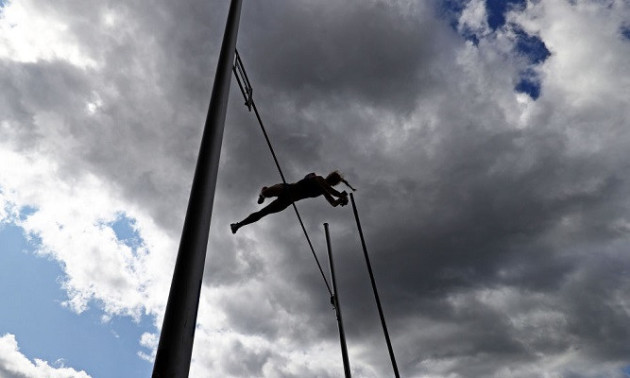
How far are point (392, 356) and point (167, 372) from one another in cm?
651

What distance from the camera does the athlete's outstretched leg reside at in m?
7.38

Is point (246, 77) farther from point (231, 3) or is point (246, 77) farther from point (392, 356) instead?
point (392, 356)

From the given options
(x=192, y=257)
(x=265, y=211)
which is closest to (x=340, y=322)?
(x=265, y=211)

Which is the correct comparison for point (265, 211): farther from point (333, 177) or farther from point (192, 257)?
point (192, 257)

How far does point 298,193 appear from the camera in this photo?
7.43 m

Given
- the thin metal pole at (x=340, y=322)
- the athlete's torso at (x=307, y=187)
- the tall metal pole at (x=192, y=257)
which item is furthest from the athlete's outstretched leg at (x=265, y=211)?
the thin metal pole at (x=340, y=322)

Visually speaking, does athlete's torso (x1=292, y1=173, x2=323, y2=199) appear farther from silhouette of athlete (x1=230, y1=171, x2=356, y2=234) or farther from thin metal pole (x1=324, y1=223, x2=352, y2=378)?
thin metal pole (x1=324, y1=223, x2=352, y2=378)

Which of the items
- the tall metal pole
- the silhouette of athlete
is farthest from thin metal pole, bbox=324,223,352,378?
the tall metal pole

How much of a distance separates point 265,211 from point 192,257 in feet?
16.5

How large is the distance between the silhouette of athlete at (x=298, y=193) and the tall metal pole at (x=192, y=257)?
3.89m

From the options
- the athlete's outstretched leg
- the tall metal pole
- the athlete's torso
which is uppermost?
the athlete's torso

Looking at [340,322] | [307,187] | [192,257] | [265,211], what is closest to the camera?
[192,257]

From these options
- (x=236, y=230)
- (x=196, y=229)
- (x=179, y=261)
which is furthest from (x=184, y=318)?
(x=236, y=230)

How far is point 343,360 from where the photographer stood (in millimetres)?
10758
